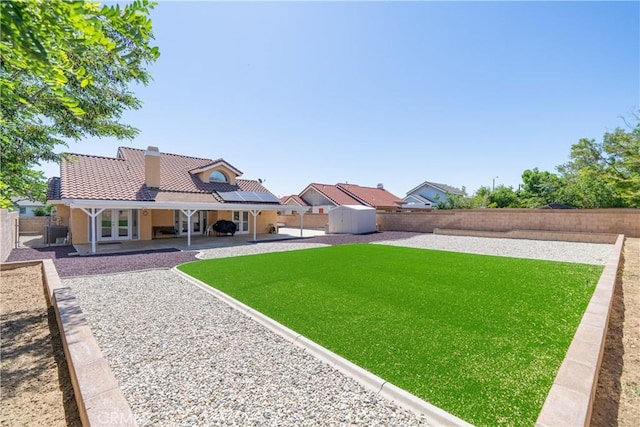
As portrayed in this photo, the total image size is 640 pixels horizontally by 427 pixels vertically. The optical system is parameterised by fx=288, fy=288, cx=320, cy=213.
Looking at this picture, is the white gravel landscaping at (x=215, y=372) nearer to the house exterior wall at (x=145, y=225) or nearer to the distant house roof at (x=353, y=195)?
the house exterior wall at (x=145, y=225)

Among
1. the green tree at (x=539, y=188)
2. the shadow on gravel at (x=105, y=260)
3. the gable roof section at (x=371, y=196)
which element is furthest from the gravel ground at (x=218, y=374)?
the green tree at (x=539, y=188)

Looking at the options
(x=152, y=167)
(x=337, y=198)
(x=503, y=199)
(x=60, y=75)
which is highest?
(x=152, y=167)

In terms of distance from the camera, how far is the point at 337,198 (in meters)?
34.4

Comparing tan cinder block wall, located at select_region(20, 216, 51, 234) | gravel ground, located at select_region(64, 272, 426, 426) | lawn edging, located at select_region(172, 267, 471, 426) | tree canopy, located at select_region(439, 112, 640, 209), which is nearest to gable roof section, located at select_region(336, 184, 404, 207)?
tree canopy, located at select_region(439, 112, 640, 209)

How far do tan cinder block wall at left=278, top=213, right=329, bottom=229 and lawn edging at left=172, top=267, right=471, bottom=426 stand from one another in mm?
24949

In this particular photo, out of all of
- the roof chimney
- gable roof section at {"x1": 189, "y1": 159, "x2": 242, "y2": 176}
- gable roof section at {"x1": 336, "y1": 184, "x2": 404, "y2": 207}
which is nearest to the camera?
the roof chimney

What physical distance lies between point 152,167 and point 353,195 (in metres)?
23.3

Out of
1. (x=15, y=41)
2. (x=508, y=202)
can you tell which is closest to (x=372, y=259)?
(x=15, y=41)

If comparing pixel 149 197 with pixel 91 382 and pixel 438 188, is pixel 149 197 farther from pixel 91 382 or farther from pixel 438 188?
pixel 438 188

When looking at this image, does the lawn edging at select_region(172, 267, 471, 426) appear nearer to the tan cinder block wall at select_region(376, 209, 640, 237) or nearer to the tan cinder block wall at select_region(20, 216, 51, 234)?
the tan cinder block wall at select_region(376, 209, 640, 237)

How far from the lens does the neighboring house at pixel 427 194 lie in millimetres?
42125

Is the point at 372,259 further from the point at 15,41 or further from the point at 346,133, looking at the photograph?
the point at 346,133

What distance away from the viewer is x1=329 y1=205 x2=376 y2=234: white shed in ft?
79.6

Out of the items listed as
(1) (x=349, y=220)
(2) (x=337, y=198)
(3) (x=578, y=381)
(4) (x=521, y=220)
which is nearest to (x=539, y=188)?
(4) (x=521, y=220)
